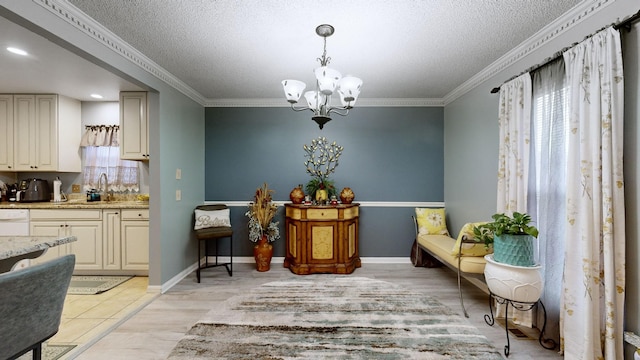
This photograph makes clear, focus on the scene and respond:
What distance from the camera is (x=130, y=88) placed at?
11.7 ft

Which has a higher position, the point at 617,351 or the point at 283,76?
the point at 283,76

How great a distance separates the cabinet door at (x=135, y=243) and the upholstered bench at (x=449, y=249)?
3.87 metres

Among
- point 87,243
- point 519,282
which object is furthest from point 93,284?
point 519,282

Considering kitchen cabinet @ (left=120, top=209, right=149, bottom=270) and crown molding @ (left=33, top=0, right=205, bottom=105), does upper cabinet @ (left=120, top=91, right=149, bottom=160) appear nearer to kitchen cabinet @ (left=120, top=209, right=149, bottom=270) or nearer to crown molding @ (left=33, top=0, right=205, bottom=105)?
crown molding @ (left=33, top=0, right=205, bottom=105)

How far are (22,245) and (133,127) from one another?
2.57m

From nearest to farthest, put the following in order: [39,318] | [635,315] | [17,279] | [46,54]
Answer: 1. [17,279]
2. [39,318]
3. [635,315]
4. [46,54]

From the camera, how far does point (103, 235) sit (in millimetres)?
3715

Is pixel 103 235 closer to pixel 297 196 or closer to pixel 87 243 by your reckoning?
pixel 87 243

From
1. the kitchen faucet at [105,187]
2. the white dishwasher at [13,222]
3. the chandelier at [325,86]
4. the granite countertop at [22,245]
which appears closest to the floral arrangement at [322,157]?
the chandelier at [325,86]

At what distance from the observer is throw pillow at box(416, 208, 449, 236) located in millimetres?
4145

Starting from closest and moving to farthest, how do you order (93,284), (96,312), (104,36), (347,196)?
(104,36), (96,312), (93,284), (347,196)

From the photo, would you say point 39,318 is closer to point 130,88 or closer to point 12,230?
point 130,88

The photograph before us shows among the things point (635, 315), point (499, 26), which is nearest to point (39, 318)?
point (635, 315)

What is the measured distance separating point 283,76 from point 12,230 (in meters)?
4.11
